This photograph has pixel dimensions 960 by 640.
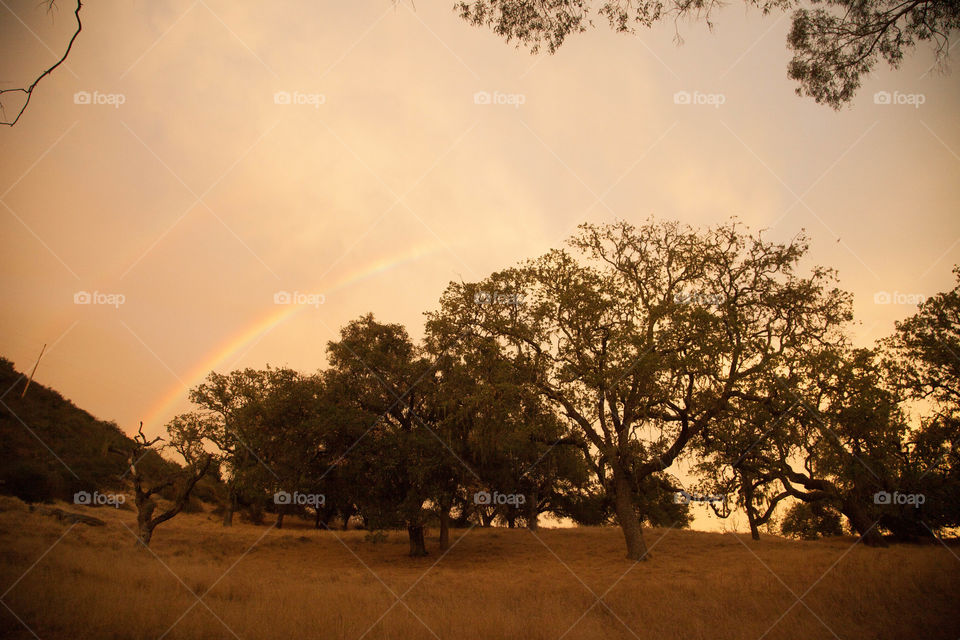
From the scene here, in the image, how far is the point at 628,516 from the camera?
68.2 feet

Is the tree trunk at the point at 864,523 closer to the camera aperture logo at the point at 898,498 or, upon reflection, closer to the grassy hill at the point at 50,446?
the camera aperture logo at the point at 898,498

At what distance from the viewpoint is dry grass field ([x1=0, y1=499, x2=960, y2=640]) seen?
29.4 feet

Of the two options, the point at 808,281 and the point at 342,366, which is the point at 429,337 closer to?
the point at 342,366

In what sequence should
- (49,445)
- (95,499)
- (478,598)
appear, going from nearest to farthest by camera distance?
(478,598) < (95,499) < (49,445)

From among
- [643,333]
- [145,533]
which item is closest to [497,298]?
[643,333]

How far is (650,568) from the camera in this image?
1864 cm

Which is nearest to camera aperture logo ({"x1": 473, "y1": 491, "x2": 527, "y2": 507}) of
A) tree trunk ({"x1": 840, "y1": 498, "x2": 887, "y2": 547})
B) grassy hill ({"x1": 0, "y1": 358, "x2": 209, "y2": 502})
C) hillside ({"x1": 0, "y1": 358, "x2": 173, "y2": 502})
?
tree trunk ({"x1": 840, "y1": 498, "x2": 887, "y2": 547})

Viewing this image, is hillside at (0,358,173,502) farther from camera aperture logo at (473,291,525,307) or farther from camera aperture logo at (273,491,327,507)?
camera aperture logo at (473,291,525,307)

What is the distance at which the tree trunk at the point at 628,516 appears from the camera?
67.5 feet

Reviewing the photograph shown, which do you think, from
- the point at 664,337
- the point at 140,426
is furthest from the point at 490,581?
the point at 140,426

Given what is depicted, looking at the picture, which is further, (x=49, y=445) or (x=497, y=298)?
(x=49, y=445)

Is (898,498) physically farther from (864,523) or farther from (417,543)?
(417,543)

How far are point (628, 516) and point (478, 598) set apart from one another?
1054 centimetres

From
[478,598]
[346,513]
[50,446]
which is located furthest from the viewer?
[50,446]
